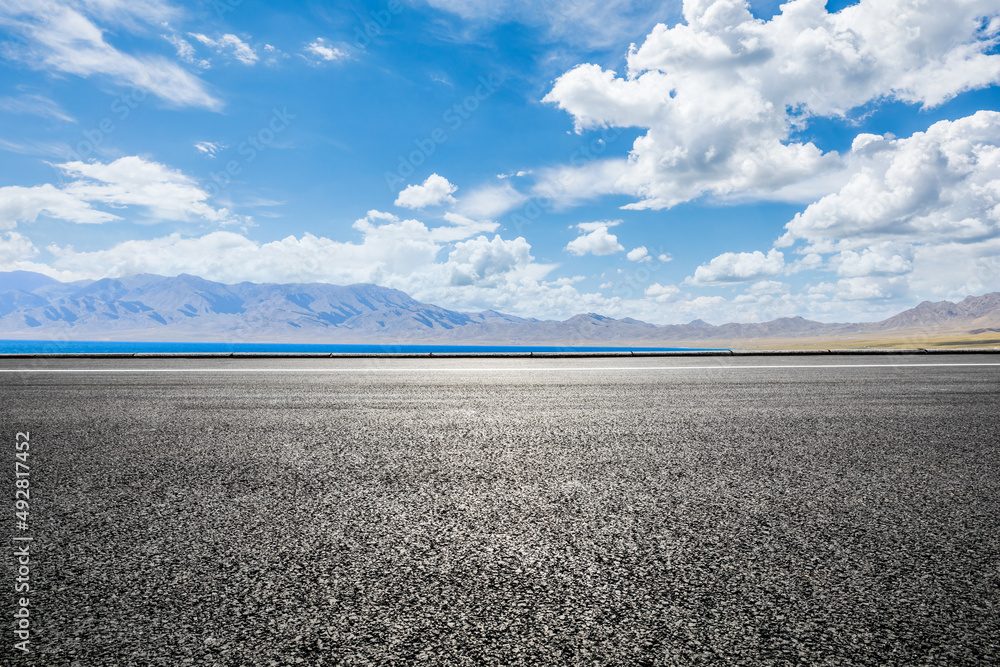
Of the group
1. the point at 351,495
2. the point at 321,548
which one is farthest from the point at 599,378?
the point at 321,548

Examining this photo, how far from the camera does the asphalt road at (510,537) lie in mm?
1523

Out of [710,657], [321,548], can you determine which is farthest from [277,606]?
[710,657]

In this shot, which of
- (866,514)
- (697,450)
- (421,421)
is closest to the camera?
(866,514)

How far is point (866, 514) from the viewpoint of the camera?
254 centimetres

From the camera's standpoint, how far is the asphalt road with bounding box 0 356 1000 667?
152 centimetres

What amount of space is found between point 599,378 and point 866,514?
5763mm

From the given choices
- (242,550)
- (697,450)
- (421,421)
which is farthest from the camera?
(421,421)

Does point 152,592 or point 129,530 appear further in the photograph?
point 129,530

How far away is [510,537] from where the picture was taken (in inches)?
→ 87.7

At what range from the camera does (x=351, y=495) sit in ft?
9.12

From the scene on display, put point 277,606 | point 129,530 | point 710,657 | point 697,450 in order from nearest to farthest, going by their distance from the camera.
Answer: point 710,657 → point 277,606 → point 129,530 → point 697,450

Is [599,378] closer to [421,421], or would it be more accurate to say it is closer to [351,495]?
[421,421]

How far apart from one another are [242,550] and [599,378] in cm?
670

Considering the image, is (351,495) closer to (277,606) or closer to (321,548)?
(321,548)
